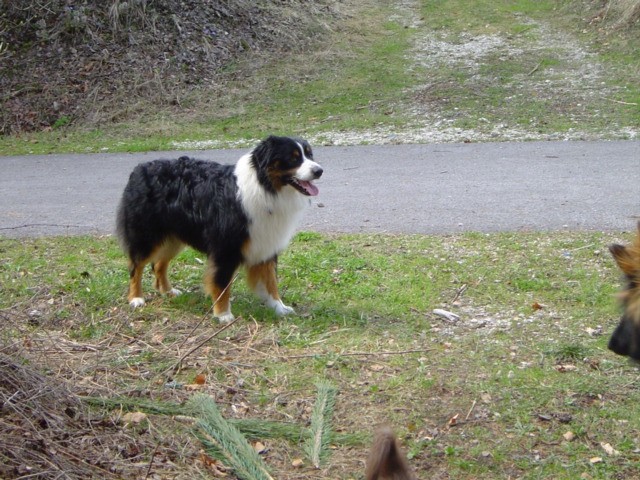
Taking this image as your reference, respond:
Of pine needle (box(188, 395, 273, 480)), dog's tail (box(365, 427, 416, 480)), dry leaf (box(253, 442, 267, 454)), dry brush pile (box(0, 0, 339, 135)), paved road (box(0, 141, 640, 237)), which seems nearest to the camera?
dog's tail (box(365, 427, 416, 480))

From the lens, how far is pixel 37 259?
8031mm

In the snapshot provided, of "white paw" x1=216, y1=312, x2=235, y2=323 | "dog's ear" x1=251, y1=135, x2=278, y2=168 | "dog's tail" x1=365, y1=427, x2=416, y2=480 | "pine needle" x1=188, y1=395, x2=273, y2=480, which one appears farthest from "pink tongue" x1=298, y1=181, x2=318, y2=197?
"dog's tail" x1=365, y1=427, x2=416, y2=480

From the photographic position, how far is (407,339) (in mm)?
6113

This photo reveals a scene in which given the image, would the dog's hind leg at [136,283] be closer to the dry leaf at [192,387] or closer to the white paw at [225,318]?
the white paw at [225,318]

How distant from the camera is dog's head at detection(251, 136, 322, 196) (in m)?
6.34

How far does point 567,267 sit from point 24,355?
4676 millimetres

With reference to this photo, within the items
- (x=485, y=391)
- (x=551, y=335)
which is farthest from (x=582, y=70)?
(x=485, y=391)

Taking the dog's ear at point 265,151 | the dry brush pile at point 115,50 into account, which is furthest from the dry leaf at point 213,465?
the dry brush pile at point 115,50

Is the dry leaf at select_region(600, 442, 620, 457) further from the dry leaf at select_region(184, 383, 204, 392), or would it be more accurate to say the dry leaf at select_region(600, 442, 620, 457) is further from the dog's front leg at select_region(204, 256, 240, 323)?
the dog's front leg at select_region(204, 256, 240, 323)

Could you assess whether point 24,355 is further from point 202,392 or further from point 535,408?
point 535,408

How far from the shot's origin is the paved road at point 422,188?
876 cm

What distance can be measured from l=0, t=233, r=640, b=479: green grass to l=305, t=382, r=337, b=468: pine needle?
0.08 metres

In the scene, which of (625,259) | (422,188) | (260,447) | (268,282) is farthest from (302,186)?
(422,188)

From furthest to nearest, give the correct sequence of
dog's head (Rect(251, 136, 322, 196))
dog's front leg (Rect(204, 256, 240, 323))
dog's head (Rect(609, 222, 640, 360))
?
dog's front leg (Rect(204, 256, 240, 323)), dog's head (Rect(251, 136, 322, 196)), dog's head (Rect(609, 222, 640, 360))
